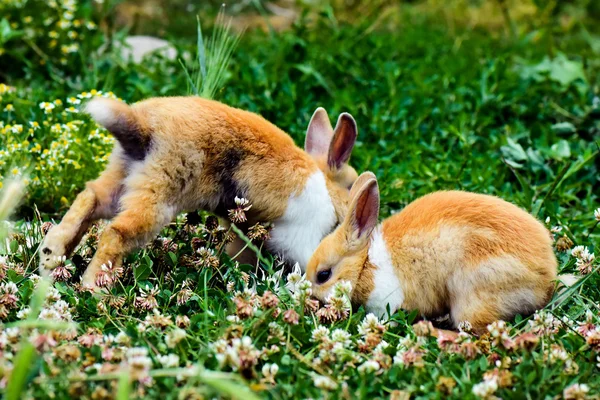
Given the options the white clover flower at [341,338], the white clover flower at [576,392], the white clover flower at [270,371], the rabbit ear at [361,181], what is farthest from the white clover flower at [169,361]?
the rabbit ear at [361,181]

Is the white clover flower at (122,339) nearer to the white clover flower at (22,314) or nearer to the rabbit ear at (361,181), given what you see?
the white clover flower at (22,314)

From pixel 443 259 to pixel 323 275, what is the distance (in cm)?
63

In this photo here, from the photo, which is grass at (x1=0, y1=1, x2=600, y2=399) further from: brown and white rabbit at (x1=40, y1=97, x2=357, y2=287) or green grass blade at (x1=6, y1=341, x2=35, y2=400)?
brown and white rabbit at (x1=40, y1=97, x2=357, y2=287)

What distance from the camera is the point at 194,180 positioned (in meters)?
3.91

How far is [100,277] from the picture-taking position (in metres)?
3.51

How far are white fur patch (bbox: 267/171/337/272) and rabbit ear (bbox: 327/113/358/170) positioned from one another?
11.8 inches

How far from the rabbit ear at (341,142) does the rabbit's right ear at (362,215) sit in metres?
0.64

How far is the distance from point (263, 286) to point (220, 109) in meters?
0.96

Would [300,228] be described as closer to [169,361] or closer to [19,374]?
[169,361]

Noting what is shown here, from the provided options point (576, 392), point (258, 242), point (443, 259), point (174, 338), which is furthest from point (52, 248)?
point (576, 392)

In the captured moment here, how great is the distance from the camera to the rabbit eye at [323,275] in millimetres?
3982

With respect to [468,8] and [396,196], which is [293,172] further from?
[468,8]

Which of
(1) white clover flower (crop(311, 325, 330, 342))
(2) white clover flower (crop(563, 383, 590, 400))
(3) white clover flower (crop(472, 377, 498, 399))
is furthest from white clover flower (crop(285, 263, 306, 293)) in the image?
(2) white clover flower (crop(563, 383, 590, 400))

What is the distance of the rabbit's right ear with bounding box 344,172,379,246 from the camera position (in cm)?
390
